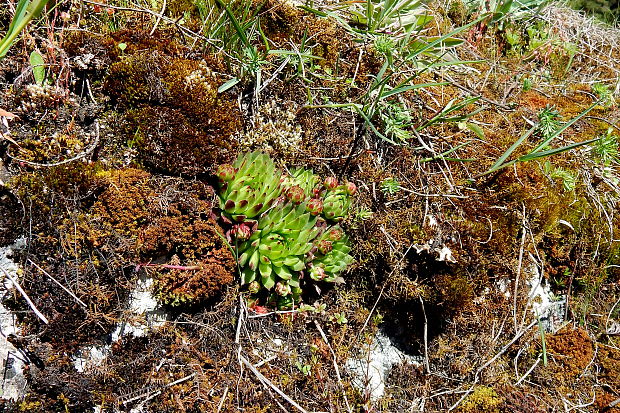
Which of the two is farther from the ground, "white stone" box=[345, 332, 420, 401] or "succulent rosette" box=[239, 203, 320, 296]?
"succulent rosette" box=[239, 203, 320, 296]

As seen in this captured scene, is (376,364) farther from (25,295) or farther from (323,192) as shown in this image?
(25,295)

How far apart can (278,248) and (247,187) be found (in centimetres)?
42

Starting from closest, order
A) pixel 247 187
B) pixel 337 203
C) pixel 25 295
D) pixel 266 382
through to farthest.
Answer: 1. pixel 25 295
2. pixel 266 382
3. pixel 247 187
4. pixel 337 203

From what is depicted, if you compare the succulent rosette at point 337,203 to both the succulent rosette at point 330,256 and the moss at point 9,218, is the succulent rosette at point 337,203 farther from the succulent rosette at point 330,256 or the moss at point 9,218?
the moss at point 9,218

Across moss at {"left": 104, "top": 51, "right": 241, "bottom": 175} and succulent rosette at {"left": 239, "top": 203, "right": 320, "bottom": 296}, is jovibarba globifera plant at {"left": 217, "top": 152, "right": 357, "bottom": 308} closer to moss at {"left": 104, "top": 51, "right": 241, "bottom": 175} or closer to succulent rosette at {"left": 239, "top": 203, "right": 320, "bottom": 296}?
succulent rosette at {"left": 239, "top": 203, "right": 320, "bottom": 296}

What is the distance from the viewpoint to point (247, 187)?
2.70 m

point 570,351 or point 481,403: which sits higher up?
point 570,351

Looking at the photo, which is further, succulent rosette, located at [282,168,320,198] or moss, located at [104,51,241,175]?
succulent rosette, located at [282,168,320,198]

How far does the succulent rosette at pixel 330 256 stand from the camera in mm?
2889

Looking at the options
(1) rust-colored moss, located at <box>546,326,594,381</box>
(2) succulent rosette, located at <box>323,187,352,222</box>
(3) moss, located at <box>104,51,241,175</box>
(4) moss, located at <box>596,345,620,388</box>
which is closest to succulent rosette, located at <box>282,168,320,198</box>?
(2) succulent rosette, located at <box>323,187,352,222</box>

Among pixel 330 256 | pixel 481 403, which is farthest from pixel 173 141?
pixel 481 403

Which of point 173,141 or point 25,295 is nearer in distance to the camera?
point 25,295

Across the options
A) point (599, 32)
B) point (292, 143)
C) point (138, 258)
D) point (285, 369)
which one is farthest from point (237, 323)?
point (599, 32)

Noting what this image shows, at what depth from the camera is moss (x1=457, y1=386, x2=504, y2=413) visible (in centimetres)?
281
